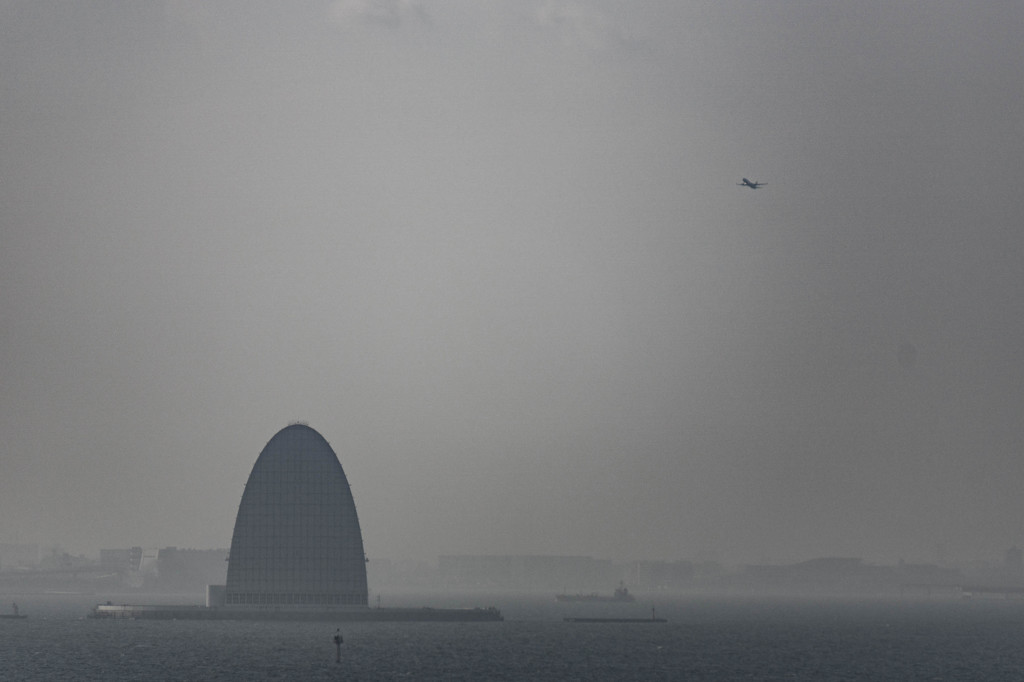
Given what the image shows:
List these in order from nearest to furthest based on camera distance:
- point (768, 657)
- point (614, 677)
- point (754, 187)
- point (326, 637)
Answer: point (754, 187)
point (614, 677)
point (768, 657)
point (326, 637)

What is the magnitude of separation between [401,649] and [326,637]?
77.2 feet

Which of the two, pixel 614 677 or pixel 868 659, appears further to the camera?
pixel 868 659

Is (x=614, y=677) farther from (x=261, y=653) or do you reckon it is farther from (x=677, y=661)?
(x=261, y=653)

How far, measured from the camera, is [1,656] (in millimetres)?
163375

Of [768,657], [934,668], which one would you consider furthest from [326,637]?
[934,668]

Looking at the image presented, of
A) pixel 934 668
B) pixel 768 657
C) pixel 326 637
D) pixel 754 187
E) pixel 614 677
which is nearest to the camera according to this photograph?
pixel 754 187

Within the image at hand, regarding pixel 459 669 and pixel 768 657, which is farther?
pixel 768 657

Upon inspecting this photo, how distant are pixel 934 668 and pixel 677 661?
27.8 m

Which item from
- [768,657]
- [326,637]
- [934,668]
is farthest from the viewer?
[326,637]

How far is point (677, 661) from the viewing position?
543 feet

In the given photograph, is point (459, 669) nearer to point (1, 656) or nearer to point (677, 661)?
point (677, 661)

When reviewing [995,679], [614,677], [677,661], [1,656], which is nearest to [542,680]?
[614,677]

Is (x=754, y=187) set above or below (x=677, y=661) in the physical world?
above

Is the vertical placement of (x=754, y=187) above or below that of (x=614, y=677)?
above
